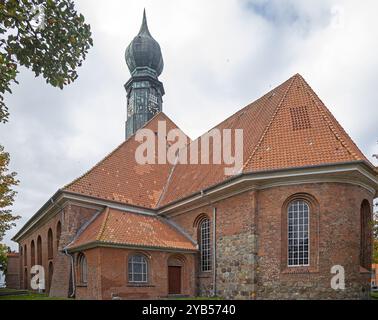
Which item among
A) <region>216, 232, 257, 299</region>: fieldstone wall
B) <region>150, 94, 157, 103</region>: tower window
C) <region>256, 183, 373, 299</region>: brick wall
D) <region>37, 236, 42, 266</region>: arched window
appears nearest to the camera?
<region>256, 183, 373, 299</region>: brick wall

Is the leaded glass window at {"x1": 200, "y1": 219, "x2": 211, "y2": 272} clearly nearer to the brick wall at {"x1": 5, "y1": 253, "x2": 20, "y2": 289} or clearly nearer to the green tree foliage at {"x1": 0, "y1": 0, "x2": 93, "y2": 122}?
the green tree foliage at {"x1": 0, "y1": 0, "x2": 93, "y2": 122}

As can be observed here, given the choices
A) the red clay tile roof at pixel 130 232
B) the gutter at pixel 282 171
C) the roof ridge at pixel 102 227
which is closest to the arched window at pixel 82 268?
the red clay tile roof at pixel 130 232

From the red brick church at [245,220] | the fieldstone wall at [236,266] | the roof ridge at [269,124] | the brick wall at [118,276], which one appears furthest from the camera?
the roof ridge at [269,124]

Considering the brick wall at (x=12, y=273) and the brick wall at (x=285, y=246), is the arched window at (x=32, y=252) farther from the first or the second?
the brick wall at (x=285, y=246)

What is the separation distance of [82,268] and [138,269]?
110 inches

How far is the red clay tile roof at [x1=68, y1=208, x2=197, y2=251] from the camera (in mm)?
15430

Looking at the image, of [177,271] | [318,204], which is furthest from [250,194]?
[177,271]

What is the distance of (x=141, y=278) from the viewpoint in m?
15.8

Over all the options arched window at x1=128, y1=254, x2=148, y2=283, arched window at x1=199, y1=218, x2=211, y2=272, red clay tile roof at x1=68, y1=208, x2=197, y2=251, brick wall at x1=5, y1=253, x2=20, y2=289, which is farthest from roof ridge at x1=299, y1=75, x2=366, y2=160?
brick wall at x1=5, y1=253, x2=20, y2=289

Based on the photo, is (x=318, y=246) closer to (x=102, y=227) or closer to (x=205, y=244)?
(x=205, y=244)

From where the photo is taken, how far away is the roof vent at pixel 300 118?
15.6 metres

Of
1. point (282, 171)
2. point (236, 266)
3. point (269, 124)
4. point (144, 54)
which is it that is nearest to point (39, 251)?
point (236, 266)

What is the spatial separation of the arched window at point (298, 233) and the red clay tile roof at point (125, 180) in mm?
8514

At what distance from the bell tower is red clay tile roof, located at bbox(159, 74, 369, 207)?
13.1 meters
